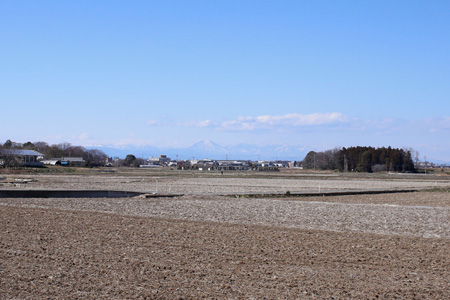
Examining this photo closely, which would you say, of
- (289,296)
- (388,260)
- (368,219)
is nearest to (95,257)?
(289,296)

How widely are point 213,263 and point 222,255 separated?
1.04 meters

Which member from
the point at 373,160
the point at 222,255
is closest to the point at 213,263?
the point at 222,255

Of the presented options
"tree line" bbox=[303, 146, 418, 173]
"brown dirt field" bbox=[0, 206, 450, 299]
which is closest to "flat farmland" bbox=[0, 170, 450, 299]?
"brown dirt field" bbox=[0, 206, 450, 299]

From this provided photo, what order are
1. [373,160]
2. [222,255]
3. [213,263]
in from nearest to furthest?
[213,263] → [222,255] → [373,160]

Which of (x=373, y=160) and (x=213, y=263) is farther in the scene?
(x=373, y=160)

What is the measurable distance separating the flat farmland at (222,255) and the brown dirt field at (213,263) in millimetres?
24

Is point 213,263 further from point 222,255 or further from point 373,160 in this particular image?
point 373,160

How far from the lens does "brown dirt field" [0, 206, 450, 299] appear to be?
979cm

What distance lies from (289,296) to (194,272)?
8.45 ft

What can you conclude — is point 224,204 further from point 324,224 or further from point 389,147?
point 389,147

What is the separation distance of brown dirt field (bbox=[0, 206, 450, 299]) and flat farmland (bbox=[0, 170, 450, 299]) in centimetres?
2

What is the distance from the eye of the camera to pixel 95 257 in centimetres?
1273

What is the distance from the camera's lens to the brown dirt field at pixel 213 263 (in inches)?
385

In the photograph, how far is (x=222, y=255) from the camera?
13.3 meters
